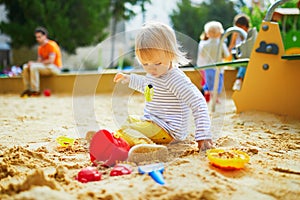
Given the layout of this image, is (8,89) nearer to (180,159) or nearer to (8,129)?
(8,129)

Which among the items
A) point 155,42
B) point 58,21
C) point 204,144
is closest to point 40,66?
point 58,21

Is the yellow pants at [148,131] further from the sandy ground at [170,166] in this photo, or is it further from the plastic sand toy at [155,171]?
the plastic sand toy at [155,171]

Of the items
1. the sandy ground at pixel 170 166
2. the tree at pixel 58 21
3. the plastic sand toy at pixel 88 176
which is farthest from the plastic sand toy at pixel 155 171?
the tree at pixel 58 21

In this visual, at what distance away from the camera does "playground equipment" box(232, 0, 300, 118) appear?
7.44ft

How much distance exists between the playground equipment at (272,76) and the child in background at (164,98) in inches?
38.6

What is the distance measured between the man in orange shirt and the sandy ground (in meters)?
1.84

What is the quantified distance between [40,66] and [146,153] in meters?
3.35

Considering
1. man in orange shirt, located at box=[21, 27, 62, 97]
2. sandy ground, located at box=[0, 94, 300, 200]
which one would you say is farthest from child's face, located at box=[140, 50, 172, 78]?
man in orange shirt, located at box=[21, 27, 62, 97]

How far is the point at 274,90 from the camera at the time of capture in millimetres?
2342

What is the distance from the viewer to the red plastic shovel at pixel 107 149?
4.24 ft

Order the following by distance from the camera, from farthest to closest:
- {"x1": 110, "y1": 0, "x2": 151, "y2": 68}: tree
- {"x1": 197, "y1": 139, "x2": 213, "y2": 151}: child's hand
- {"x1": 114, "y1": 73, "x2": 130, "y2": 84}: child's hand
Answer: {"x1": 110, "y1": 0, "x2": 151, "y2": 68}: tree → {"x1": 114, "y1": 73, "x2": 130, "y2": 84}: child's hand → {"x1": 197, "y1": 139, "x2": 213, "y2": 151}: child's hand

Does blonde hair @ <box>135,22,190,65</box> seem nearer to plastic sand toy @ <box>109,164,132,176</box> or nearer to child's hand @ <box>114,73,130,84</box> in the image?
child's hand @ <box>114,73,130,84</box>

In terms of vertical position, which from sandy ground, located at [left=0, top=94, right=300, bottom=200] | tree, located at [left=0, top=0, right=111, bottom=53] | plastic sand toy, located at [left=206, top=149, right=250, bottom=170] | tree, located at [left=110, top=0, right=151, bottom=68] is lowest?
sandy ground, located at [left=0, top=94, right=300, bottom=200]

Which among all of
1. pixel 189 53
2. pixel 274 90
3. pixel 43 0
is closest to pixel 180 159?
pixel 189 53
